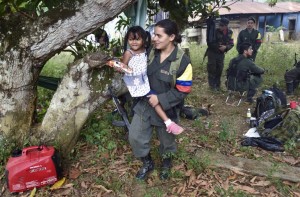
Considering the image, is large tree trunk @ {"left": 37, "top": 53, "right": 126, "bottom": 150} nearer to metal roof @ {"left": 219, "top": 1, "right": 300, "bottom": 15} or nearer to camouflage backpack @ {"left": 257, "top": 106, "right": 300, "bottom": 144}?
camouflage backpack @ {"left": 257, "top": 106, "right": 300, "bottom": 144}

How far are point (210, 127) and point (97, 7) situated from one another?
2.97 meters

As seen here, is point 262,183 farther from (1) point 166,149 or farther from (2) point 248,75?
(2) point 248,75

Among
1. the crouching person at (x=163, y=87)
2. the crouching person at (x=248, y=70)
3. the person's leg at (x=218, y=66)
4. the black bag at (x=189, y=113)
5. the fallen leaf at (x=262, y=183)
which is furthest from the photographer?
the person's leg at (x=218, y=66)

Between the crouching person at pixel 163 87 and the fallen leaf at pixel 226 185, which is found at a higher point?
the crouching person at pixel 163 87

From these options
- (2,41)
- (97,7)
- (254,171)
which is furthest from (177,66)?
(2,41)

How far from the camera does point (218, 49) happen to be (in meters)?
7.43

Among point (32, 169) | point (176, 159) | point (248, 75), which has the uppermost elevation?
point (248, 75)

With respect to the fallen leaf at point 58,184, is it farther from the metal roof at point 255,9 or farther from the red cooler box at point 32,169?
the metal roof at point 255,9

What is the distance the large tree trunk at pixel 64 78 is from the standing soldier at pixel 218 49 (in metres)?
4.34

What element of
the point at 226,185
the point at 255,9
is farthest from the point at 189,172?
the point at 255,9

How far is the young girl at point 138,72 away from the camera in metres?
3.14

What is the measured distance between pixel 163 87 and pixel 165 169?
1130 mm

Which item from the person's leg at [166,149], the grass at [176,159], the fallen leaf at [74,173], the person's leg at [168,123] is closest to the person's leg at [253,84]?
the grass at [176,159]

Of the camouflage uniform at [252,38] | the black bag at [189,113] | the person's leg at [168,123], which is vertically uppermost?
the camouflage uniform at [252,38]
